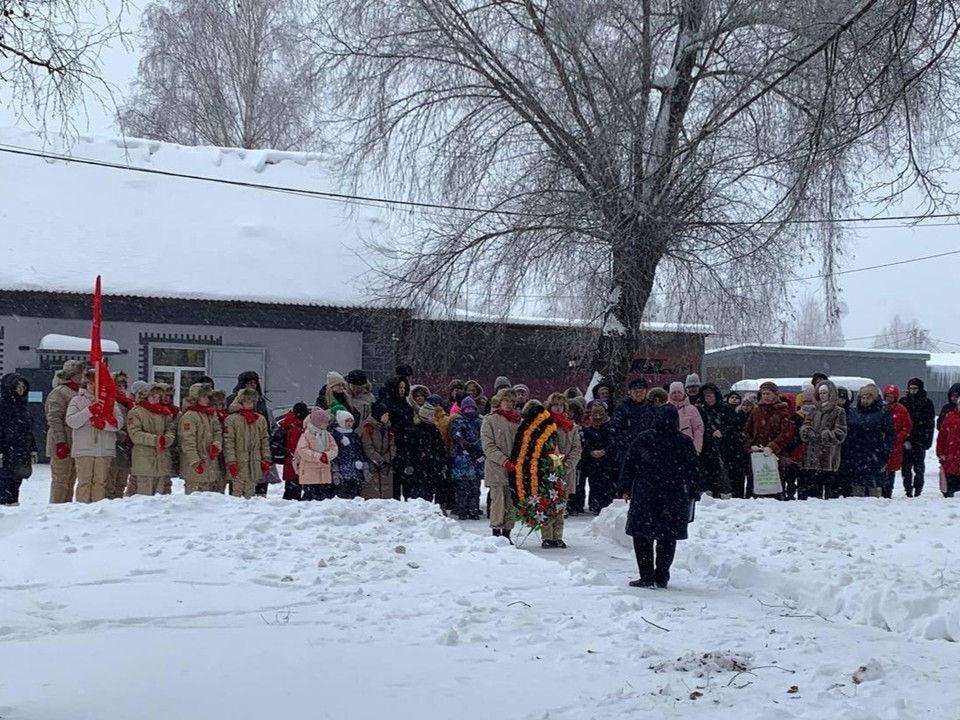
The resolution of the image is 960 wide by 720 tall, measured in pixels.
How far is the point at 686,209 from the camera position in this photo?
17.9m

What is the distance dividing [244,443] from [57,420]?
204 cm

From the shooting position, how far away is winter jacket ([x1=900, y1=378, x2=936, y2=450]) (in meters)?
17.2

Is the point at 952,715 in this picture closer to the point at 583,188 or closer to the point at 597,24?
the point at 583,188

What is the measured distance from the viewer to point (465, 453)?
44.5 ft

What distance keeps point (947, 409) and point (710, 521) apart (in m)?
6.07

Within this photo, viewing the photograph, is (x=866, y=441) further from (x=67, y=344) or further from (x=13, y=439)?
(x=67, y=344)

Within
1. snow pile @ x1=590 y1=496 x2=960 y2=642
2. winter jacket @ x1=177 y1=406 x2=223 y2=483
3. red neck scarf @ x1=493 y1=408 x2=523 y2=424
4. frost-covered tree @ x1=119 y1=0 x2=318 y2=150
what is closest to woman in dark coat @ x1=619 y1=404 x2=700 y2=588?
snow pile @ x1=590 y1=496 x2=960 y2=642

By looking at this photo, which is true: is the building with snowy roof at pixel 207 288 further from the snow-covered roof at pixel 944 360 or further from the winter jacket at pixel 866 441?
the snow-covered roof at pixel 944 360

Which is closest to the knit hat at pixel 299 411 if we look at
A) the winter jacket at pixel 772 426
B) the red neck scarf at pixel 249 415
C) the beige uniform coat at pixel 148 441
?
the red neck scarf at pixel 249 415

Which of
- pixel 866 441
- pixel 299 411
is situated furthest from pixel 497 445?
pixel 866 441

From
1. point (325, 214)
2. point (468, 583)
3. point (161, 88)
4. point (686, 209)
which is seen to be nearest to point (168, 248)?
point (325, 214)

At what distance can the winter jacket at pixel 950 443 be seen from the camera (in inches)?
630

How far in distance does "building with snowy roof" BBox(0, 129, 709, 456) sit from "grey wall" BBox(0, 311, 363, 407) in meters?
0.03

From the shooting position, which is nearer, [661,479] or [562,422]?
[661,479]
